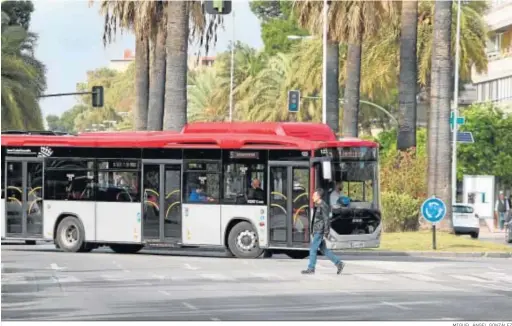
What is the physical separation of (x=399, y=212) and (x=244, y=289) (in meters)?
22.0

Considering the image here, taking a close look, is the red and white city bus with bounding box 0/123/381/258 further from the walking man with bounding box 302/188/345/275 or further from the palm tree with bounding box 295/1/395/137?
the palm tree with bounding box 295/1/395/137

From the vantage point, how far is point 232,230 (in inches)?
1364

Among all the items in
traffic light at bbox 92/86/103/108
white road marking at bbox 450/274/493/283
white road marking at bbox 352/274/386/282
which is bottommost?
white road marking at bbox 450/274/493/283

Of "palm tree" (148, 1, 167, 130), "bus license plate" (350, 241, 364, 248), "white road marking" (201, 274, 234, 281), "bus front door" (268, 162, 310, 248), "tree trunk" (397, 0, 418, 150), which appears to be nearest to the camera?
"white road marking" (201, 274, 234, 281)

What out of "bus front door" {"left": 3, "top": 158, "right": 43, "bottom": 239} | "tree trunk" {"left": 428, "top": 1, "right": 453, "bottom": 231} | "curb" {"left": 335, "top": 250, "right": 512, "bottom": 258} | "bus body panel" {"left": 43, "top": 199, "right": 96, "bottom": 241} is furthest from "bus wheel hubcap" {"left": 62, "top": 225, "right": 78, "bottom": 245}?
"tree trunk" {"left": 428, "top": 1, "right": 453, "bottom": 231}

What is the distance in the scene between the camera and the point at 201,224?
115 feet

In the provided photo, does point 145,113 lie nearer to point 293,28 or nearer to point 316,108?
point 316,108

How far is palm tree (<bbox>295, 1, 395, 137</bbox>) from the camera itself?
5266 cm

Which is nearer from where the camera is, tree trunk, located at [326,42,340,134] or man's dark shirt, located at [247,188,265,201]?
man's dark shirt, located at [247,188,265,201]

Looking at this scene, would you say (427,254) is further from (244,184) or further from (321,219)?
(321,219)

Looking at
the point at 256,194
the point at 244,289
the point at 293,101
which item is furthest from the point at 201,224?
the point at 293,101

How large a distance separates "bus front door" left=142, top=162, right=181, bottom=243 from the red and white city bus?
1.0 inches

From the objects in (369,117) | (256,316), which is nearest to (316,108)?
(369,117)

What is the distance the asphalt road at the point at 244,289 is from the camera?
63.6ft
